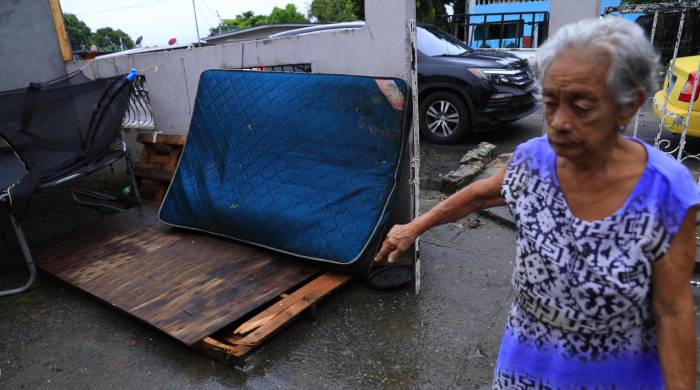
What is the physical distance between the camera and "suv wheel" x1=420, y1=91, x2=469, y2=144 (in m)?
6.61

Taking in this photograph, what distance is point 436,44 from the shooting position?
712 cm

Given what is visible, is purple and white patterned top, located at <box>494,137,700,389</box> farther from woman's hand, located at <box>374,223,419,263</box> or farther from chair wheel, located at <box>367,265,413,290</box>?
chair wheel, located at <box>367,265,413,290</box>

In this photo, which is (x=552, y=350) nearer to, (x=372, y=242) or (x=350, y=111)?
(x=372, y=242)

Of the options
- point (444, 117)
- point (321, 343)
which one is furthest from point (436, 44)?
point (321, 343)

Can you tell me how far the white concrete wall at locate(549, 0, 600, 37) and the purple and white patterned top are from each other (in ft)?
9.40

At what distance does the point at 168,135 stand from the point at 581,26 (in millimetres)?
4876

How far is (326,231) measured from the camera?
3234mm

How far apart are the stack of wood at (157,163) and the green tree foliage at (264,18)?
32472 millimetres

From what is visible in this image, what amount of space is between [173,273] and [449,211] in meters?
2.51

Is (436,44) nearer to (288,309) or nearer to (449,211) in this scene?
(288,309)

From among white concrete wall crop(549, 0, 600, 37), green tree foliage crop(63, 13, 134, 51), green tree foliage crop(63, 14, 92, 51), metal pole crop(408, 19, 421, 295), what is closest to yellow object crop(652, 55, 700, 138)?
white concrete wall crop(549, 0, 600, 37)

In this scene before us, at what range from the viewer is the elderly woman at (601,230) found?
3.30 feet

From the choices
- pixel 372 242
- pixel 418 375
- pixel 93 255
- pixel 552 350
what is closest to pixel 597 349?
pixel 552 350

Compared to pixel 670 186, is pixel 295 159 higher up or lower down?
lower down
